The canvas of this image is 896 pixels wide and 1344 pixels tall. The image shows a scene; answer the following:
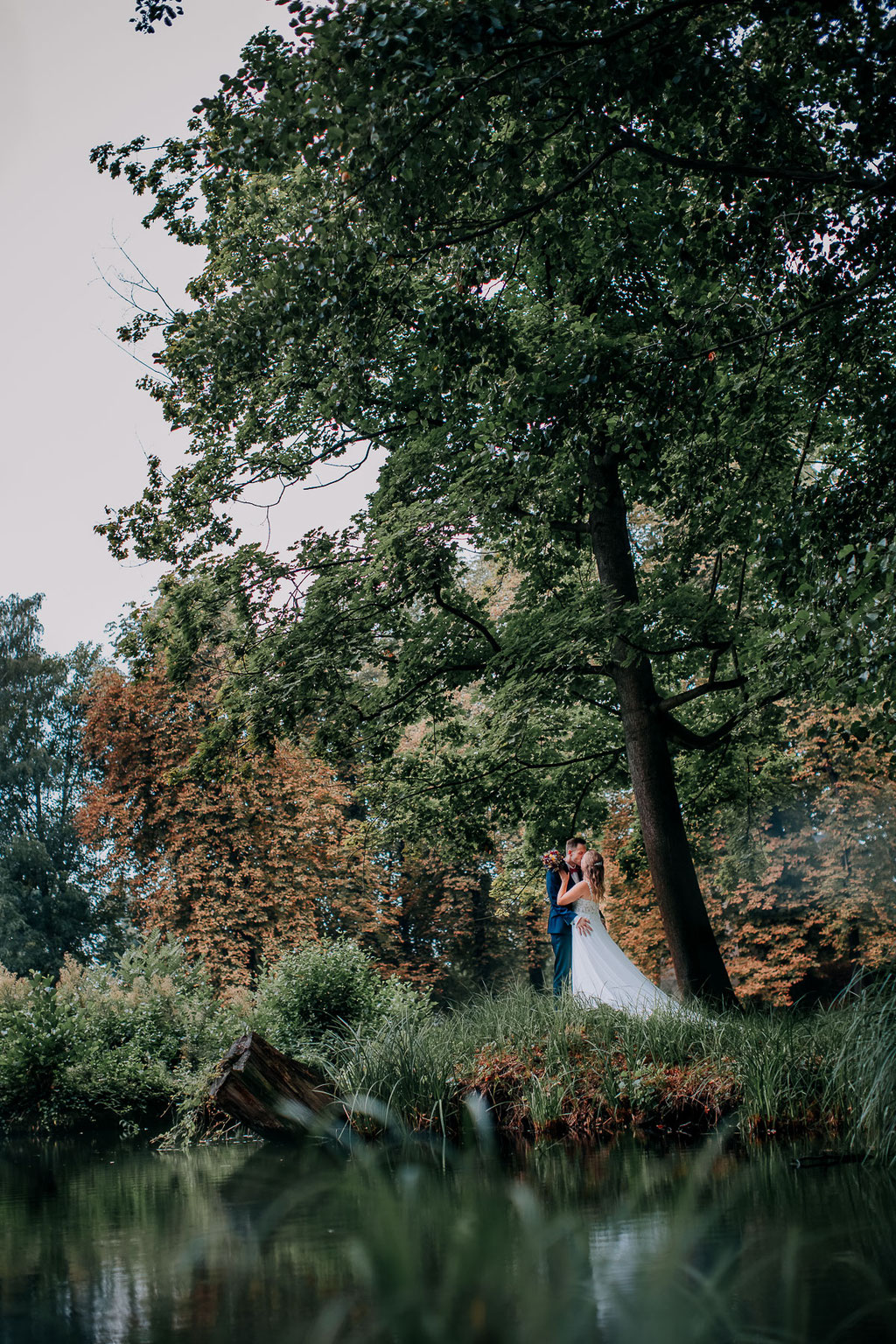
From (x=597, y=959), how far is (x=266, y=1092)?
4087 mm

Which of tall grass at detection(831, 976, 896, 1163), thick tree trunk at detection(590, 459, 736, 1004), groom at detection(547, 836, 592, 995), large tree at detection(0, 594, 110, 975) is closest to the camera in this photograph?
tall grass at detection(831, 976, 896, 1163)

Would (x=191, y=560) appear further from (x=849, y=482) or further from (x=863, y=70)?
(x=863, y=70)

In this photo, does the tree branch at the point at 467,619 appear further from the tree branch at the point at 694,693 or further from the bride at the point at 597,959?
the bride at the point at 597,959

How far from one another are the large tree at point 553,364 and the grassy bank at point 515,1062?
226cm

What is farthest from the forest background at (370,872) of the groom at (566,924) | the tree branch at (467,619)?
the groom at (566,924)

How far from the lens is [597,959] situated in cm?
1089

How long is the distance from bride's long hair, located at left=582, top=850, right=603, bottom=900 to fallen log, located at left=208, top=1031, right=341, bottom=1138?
4.13 meters

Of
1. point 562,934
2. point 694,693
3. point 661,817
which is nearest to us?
point 661,817

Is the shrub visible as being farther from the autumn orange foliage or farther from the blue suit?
the autumn orange foliage

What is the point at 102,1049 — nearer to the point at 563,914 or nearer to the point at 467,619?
the point at 563,914

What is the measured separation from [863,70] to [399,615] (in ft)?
26.0

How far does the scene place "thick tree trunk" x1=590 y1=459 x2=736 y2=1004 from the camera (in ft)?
35.9

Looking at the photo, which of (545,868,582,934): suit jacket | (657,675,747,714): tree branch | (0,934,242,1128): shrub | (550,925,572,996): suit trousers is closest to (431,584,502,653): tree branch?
(657,675,747,714): tree branch

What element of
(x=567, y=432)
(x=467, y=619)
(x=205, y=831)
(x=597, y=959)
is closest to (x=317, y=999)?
(x=597, y=959)
